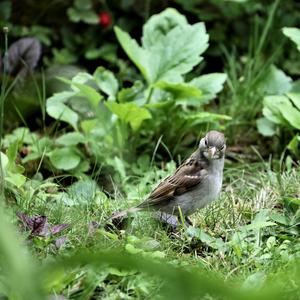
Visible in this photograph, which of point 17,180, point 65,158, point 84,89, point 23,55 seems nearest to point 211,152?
point 17,180

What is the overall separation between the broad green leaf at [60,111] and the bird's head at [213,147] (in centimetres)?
152

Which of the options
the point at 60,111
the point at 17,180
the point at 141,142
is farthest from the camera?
the point at 141,142

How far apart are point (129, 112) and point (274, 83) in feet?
4.15

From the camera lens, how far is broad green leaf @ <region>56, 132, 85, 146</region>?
5297mm

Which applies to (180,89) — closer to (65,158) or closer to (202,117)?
(202,117)

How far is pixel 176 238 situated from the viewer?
11.7 feet

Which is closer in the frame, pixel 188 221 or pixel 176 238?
pixel 176 238

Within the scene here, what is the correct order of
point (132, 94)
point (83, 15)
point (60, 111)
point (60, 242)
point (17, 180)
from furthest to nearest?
point (83, 15) → point (132, 94) → point (60, 111) → point (17, 180) → point (60, 242)

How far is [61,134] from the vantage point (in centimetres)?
577

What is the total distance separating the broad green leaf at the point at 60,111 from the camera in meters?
5.25

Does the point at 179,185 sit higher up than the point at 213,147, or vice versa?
the point at 213,147

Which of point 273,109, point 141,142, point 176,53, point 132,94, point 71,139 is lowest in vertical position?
point 141,142

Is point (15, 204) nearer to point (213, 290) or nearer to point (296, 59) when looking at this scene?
point (213, 290)

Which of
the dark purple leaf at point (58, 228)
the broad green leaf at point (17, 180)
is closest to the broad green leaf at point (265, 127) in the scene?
the broad green leaf at point (17, 180)
